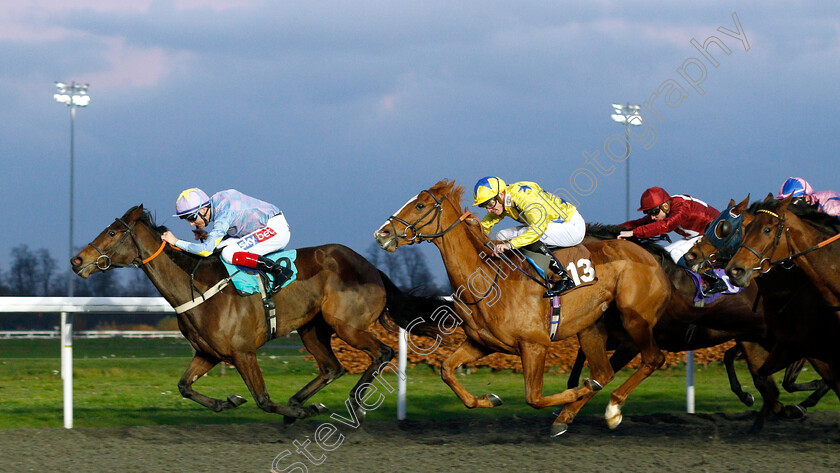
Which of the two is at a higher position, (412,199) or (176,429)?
(412,199)

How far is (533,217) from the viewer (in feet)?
15.1

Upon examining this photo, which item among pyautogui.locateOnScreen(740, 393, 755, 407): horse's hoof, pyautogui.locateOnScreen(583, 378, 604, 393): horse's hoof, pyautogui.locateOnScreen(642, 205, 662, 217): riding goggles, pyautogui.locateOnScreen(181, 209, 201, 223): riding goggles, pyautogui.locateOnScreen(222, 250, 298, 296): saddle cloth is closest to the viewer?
pyautogui.locateOnScreen(583, 378, 604, 393): horse's hoof

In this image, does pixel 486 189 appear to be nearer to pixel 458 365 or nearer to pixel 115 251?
pixel 458 365

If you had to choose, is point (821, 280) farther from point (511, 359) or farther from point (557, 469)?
point (511, 359)

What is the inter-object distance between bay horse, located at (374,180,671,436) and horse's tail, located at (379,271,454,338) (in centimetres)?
88

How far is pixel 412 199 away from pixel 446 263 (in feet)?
1.29

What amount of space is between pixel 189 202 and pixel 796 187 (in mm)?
3571

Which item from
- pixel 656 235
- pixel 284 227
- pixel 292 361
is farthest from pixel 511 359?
pixel 284 227

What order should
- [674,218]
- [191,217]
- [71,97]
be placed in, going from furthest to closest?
[71,97] → [674,218] → [191,217]

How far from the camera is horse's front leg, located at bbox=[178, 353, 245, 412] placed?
4941mm

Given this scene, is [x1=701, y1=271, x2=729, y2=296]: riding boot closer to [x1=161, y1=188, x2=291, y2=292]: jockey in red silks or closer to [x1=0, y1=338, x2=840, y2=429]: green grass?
[x1=0, y1=338, x2=840, y2=429]: green grass

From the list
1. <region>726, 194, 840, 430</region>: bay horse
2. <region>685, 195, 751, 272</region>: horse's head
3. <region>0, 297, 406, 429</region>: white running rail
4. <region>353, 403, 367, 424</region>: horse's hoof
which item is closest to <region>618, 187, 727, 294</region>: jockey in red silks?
A: <region>685, 195, 751, 272</region>: horse's head

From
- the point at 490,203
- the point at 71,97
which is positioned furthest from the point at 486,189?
the point at 71,97

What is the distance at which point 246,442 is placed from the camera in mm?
4641
